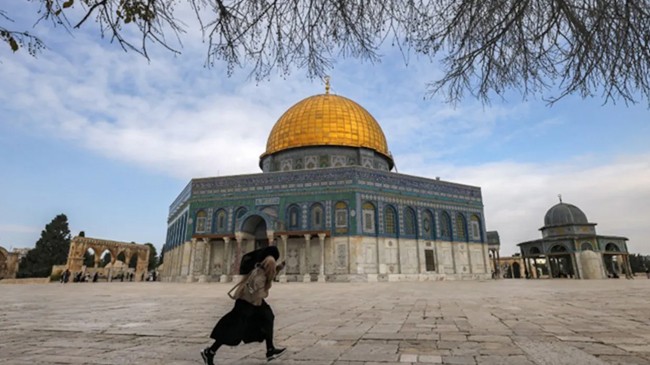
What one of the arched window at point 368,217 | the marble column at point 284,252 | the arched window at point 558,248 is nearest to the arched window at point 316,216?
the marble column at point 284,252

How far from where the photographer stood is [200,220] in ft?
78.4

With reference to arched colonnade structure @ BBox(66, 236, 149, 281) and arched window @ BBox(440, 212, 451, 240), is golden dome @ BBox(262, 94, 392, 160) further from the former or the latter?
arched colonnade structure @ BBox(66, 236, 149, 281)

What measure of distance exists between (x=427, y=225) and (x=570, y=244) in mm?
14287

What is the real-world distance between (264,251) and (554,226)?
34.2 metres

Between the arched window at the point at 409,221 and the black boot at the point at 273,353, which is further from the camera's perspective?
the arched window at the point at 409,221

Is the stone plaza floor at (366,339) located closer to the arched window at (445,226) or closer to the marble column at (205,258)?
the marble column at (205,258)

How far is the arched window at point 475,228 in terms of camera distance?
82.6 ft

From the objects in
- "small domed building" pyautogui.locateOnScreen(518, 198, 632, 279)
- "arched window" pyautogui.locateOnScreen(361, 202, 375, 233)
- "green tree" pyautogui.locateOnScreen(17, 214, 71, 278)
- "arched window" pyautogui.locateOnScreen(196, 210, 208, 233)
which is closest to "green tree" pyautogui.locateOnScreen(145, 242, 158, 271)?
"green tree" pyautogui.locateOnScreen(17, 214, 71, 278)

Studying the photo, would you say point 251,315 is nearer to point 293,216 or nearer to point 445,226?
point 293,216

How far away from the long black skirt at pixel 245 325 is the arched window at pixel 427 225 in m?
21.9

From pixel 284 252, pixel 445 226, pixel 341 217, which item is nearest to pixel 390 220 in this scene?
pixel 341 217

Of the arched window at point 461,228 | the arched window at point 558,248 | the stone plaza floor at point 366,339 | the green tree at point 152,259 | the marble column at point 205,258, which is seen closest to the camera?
the stone plaza floor at point 366,339

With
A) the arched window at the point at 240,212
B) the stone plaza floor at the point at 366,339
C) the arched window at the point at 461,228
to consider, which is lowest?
the stone plaza floor at the point at 366,339

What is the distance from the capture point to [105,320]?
4.69 m
